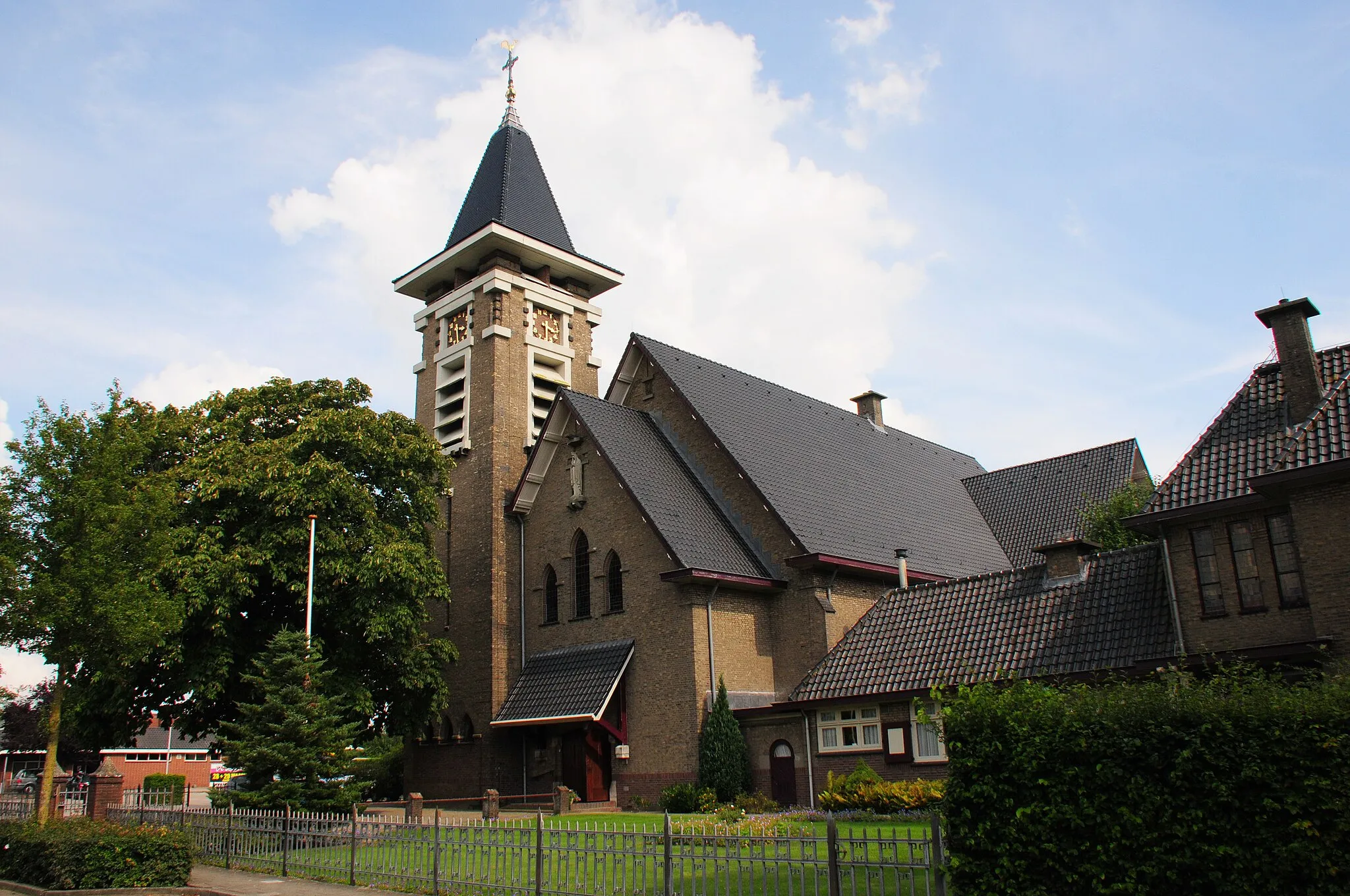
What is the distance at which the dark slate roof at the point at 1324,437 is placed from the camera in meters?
16.1

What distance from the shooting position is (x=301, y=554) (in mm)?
26828

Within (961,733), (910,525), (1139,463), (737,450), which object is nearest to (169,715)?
(737,450)

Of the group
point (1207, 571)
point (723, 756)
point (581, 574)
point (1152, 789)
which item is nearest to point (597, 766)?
point (723, 756)

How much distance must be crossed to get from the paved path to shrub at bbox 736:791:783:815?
9.60m

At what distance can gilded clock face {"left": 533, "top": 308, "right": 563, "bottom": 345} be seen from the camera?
35.4 metres

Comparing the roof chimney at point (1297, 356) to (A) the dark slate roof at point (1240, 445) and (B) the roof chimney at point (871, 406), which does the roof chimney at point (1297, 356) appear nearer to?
(A) the dark slate roof at point (1240, 445)

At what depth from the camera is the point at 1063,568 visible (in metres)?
22.4

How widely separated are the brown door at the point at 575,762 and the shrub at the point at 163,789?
374 inches

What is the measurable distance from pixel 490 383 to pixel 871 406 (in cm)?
1458

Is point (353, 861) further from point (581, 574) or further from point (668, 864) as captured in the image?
point (581, 574)

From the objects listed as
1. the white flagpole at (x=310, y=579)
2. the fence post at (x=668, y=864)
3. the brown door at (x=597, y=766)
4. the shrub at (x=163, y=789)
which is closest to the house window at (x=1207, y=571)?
the fence post at (x=668, y=864)

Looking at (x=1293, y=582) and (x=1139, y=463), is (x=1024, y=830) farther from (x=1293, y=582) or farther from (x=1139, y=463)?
(x=1139, y=463)

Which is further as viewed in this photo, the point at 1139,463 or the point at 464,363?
the point at 1139,463

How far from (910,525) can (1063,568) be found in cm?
955
